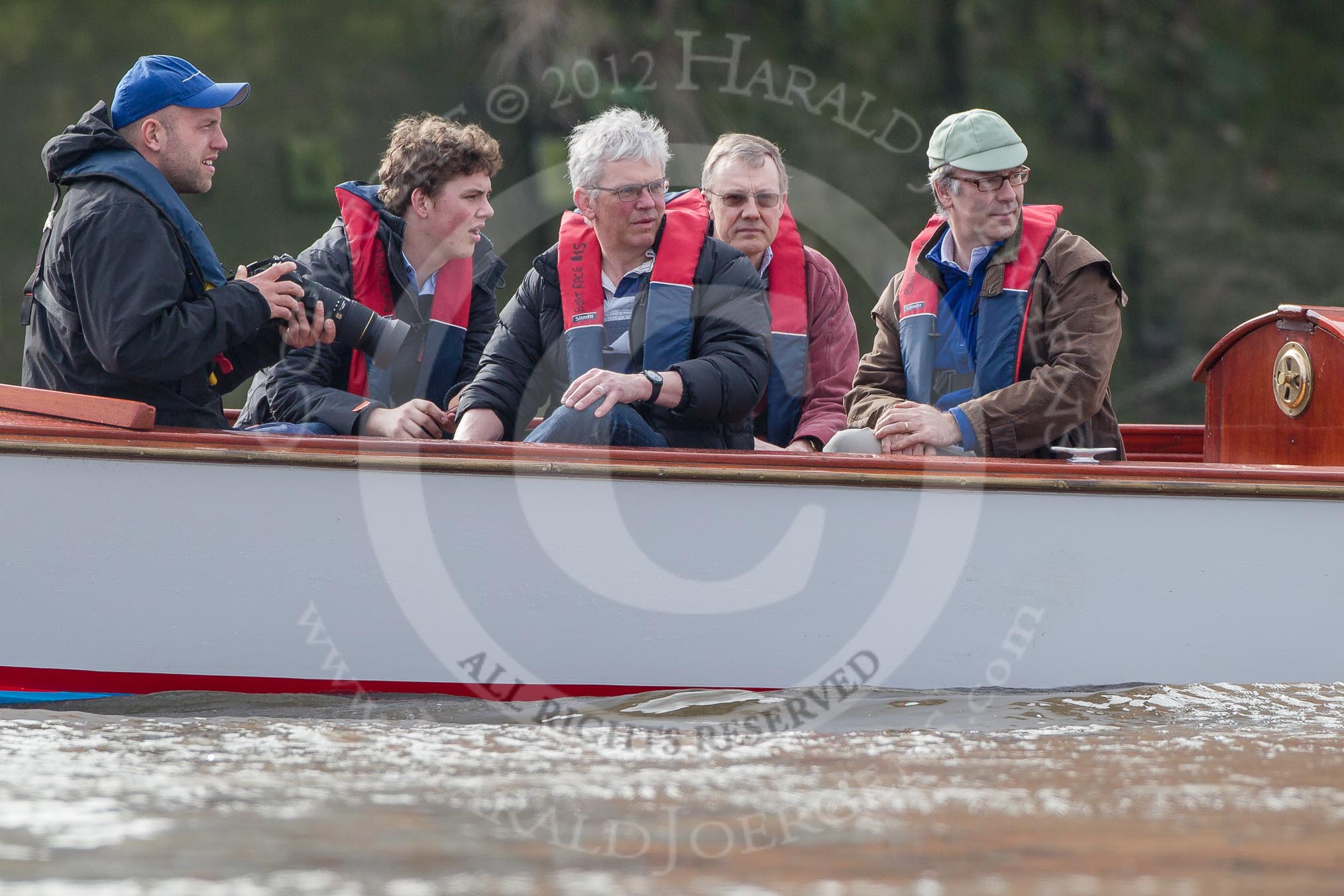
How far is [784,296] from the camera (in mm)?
3840

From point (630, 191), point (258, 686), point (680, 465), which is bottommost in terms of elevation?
point (258, 686)

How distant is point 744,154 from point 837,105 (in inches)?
269

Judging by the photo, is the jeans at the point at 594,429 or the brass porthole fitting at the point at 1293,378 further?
the brass porthole fitting at the point at 1293,378

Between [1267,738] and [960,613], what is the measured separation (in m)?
0.68

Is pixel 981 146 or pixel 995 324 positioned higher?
pixel 981 146

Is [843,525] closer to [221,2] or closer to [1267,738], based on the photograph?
[1267,738]

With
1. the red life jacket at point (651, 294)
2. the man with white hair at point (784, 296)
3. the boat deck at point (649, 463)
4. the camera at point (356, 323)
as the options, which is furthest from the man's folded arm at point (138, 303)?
the man with white hair at point (784, 296)

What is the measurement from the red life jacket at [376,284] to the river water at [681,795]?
3.28ft

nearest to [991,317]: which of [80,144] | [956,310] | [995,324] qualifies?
[995,324]

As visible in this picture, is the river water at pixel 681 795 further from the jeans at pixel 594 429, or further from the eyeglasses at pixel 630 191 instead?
the eyeglasses at pixel 630 191

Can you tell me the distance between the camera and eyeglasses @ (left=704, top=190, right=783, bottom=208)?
377 centimetres

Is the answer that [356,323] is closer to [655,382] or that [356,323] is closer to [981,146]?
[655,382]

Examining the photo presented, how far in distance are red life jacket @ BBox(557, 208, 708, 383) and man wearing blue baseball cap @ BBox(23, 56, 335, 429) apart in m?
0.57

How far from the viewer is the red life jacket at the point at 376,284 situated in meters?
3.73
